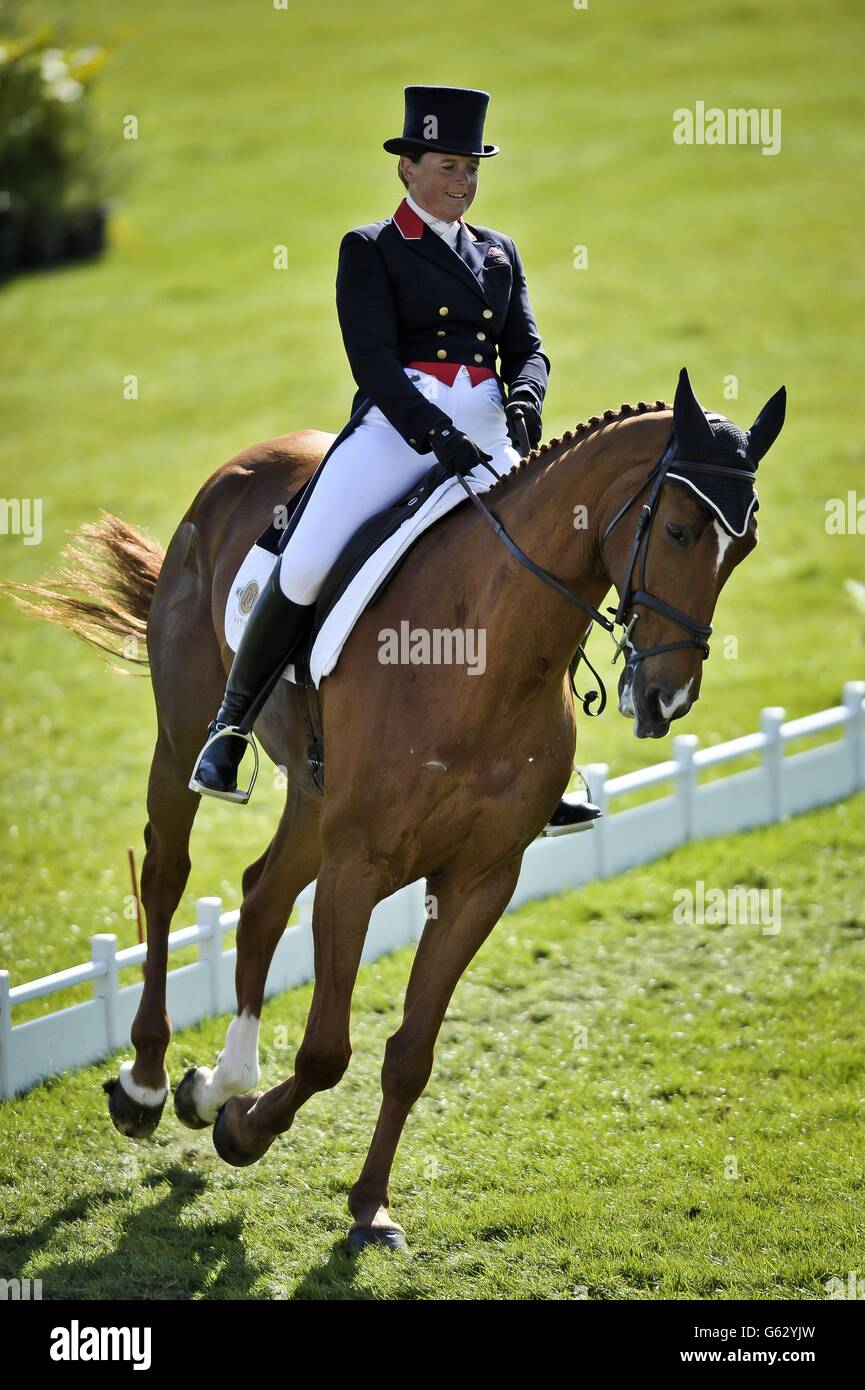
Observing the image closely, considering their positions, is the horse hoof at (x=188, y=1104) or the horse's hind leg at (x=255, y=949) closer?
→ the horse's hind leg at (x=255, y=949)

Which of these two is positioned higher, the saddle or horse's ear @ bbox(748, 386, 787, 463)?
horse's ear @ bbox(748, 386, 787, 463)

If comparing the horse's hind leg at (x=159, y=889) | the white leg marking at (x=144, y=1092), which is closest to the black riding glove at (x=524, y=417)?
the horse's hind leg at (x=159, y=889)

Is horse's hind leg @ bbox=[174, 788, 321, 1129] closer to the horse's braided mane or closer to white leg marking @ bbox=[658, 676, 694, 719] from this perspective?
the horse's braided mane

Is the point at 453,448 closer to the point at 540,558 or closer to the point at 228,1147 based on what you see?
the point at 540,558

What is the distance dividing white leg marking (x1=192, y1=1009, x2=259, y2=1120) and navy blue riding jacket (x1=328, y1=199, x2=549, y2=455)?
2423mm

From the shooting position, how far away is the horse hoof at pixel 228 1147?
240 inches

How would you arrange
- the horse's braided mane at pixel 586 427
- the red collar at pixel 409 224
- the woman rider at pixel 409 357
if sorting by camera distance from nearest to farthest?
the horse's braided mane at pixel 586 427
the woman rider at pixel 409 357
the red collar at pixel 409 224

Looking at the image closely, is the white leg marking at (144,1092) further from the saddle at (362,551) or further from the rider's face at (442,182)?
the rider's face at (442,182)

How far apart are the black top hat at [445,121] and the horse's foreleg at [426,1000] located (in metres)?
2.57

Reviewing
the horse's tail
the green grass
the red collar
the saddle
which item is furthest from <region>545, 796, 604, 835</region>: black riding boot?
the horse's tail

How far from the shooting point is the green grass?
5707 mm

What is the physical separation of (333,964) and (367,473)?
5.83 feet

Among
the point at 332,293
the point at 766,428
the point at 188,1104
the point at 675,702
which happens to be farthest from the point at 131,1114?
the point at 332,293

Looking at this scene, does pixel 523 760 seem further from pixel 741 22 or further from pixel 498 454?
pixel 741 22
